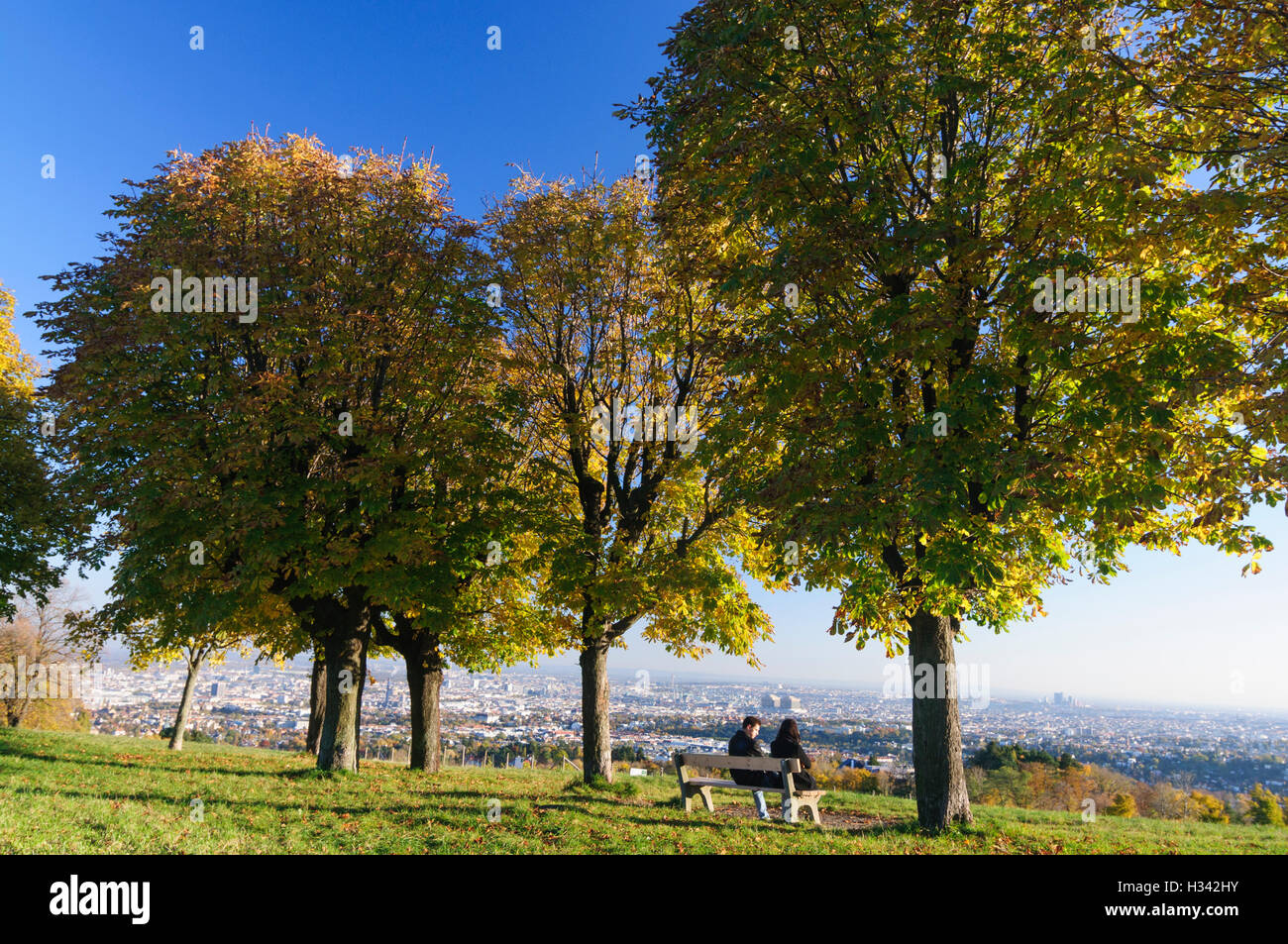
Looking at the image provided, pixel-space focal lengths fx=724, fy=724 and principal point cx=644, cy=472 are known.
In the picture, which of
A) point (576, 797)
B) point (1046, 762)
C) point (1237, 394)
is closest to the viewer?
point (1237, 394)

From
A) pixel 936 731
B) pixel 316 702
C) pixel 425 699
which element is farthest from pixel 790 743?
pixel 316 702

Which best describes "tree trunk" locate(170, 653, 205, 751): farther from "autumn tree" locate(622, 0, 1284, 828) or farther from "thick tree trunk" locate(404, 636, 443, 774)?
"autumn tree" locate(622, 0, 1284, 828)

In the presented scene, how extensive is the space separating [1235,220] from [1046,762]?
29.6m

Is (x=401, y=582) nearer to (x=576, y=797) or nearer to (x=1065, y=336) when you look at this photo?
(x=576, y=797)

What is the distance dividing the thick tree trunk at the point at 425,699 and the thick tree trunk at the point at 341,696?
284 cm

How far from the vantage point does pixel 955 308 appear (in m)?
10.4

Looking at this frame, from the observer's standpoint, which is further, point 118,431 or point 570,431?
point 570,431

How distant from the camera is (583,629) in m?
16.9

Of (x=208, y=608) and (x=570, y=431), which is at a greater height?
(x=570, y=431)

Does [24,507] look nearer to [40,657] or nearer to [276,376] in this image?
[276,376]

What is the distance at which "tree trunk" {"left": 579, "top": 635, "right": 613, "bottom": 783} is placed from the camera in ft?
53.9

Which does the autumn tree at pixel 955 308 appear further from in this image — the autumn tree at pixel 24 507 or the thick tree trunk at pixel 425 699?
the autumn tree at pixel 24 507

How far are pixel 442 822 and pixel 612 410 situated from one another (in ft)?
33.5

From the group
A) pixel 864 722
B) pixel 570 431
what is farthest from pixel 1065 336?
pixel 864 722
